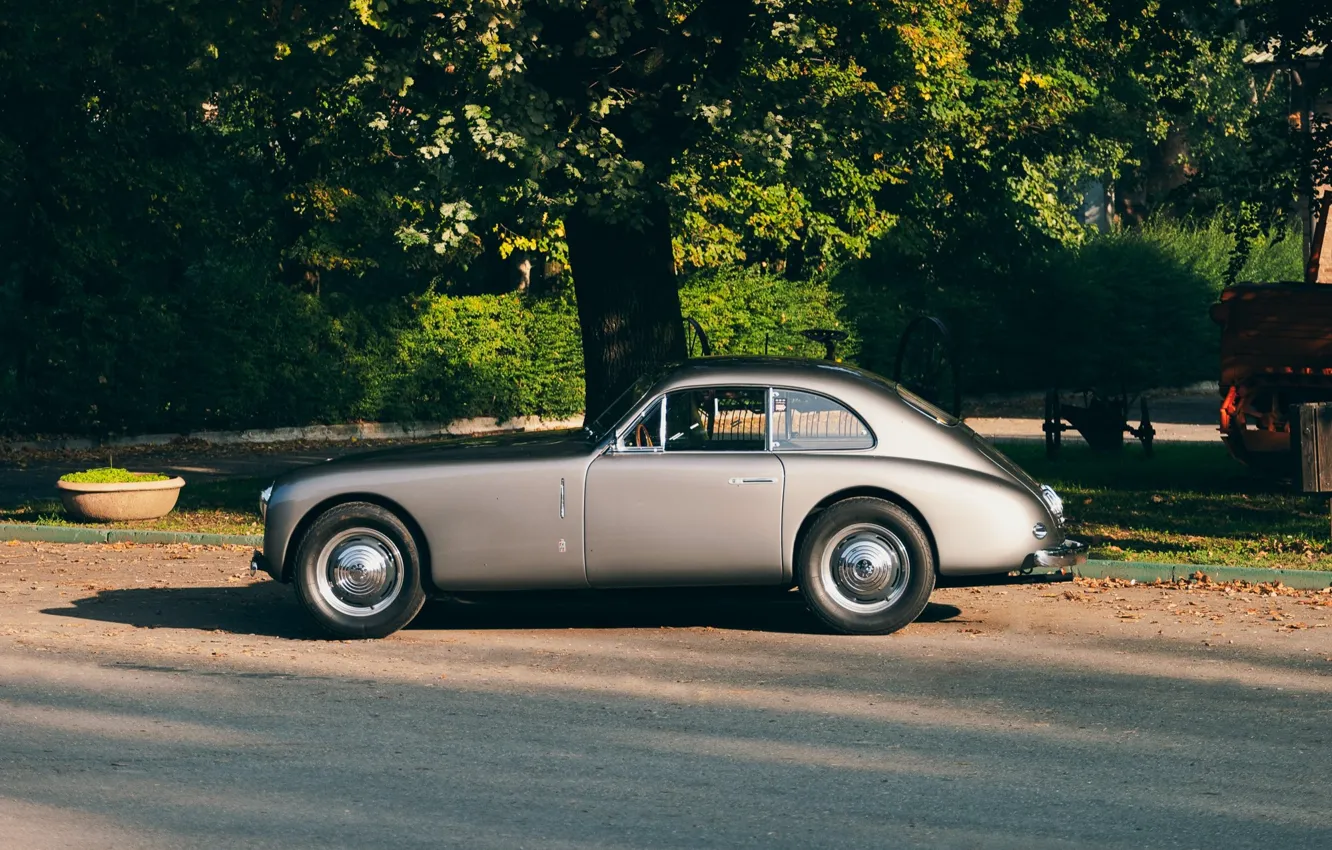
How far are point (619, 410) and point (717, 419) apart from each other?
2.01 ft

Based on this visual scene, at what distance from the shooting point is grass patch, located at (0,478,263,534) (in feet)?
51.2

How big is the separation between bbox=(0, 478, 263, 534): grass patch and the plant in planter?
89 mm

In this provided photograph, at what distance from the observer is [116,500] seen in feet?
51.7

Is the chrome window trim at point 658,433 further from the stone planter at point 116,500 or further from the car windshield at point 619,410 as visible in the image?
the stone planter at point 116,500

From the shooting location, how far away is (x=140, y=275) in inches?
1046

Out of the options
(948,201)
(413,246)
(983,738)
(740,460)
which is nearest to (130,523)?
(740,460)

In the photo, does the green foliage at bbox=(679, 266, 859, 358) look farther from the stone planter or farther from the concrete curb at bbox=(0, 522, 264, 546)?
the concrete curb at bbox=(0, 522, 264, 546)

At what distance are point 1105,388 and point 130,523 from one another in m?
22.5

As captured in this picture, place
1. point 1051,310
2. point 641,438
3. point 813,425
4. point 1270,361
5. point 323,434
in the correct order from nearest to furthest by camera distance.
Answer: point 641,438, point 813,425, point 1270,361, point 323,434, point 1051,310

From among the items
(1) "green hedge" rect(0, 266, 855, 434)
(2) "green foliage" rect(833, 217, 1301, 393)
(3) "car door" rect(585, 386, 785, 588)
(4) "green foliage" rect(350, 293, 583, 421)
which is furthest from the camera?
(2) "green foliage" rect(833, 217, 1301, 393)

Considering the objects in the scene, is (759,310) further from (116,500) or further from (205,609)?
(205,609)

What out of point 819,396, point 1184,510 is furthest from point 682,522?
point 1184,510

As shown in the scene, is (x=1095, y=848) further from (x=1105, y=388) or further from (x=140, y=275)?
(x=1105, y=388)

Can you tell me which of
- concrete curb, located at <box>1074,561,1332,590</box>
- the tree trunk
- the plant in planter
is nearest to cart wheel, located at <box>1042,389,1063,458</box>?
the tree trunk
